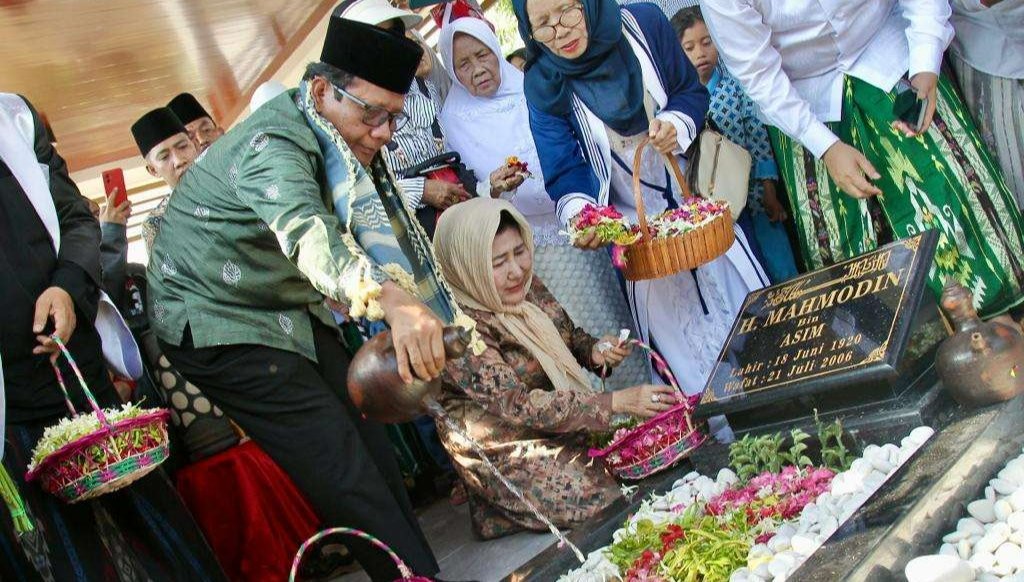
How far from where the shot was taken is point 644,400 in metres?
3.36

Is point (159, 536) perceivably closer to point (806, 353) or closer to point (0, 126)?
point (0, 126)

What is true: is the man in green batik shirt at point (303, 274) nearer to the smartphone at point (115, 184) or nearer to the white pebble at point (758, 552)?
the white pebble at point (758, 552)

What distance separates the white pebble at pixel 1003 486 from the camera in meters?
2.13

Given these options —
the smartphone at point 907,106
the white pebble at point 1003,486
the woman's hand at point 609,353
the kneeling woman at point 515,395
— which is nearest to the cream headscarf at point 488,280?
the kneeling woman at point 515,395

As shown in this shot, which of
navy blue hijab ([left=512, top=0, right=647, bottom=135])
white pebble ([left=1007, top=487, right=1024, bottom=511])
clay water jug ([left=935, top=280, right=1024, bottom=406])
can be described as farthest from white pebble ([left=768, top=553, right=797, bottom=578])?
navy blue hijab ([left=512, top=0, right=647, bottom=135])

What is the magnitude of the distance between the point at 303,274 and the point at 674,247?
140 cm

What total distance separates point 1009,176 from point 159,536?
3048mm

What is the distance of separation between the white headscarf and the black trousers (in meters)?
1.76

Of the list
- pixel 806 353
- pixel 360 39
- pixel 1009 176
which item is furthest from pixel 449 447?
pixel 1009 176

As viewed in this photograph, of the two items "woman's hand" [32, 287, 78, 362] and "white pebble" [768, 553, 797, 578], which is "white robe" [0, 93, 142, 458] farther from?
"white pebble" [768, 553, 797, 578]

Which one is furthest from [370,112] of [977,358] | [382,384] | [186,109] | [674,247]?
[186,109]

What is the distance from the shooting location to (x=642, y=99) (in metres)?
4.14

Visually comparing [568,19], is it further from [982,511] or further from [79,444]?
[982,511]

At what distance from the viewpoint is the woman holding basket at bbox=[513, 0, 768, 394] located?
409 centimetres
